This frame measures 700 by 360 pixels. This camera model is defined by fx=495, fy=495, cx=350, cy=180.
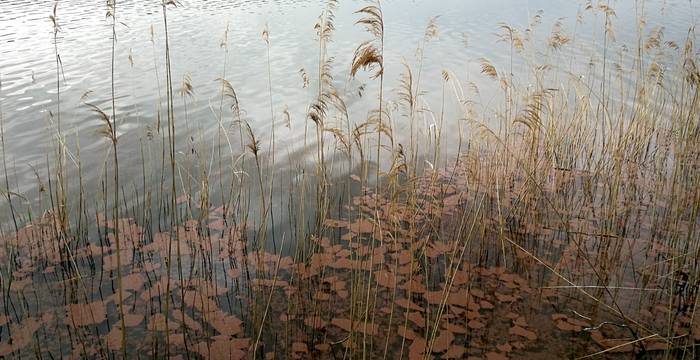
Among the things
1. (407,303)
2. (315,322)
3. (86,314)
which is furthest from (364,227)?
(86,314)

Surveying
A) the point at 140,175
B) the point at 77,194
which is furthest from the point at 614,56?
the point at 77,194

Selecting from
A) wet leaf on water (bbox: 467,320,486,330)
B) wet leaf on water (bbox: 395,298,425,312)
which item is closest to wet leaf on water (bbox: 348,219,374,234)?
wet leaf on water (bbox: 395,298,425,312)

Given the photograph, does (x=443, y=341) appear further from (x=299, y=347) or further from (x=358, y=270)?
(x=358, y=270)

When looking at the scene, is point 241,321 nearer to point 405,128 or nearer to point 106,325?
point 106,325

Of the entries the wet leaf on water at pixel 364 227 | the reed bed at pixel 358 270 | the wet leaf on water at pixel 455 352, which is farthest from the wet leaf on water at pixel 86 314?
the wet leaf on water at pixel 455 352

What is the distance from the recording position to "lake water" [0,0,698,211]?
6887 mm

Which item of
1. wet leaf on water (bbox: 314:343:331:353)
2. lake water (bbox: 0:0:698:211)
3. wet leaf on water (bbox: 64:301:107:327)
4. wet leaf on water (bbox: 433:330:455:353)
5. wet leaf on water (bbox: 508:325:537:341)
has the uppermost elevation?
lake water (bbox: 0:0:698:211)

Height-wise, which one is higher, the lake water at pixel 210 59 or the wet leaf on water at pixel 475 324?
the lake water at pixel 210 59

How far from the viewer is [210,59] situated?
1152 centimetres

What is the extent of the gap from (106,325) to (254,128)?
4530 mm

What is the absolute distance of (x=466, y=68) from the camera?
10.9m

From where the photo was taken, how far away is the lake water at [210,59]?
6887 millimetres

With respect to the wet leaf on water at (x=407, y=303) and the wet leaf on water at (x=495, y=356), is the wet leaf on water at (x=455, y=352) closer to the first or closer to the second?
the wet leaf on water at (x=495, y=356)

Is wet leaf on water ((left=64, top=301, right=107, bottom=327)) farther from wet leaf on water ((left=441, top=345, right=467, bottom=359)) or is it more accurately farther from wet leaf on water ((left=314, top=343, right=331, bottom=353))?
wet leaf on water ((left=441, top=345, right=467, bottom=359))
